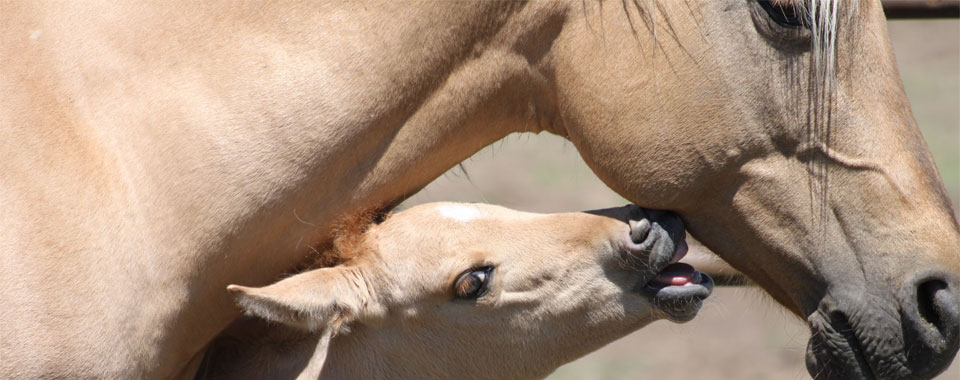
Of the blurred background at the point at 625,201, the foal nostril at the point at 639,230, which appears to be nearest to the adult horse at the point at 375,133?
the foal nostril at the point at 639,230

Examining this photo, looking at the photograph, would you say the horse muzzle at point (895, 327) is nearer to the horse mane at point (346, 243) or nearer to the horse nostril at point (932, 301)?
the horse nostril at point (932, 301)

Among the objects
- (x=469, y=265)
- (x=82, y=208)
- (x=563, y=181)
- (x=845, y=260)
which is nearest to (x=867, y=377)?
(x=845, y=260)

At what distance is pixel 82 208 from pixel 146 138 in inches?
6.7

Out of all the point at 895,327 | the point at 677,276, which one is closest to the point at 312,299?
the point at 677,276

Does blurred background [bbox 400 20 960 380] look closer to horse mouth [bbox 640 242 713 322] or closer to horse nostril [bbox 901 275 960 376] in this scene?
horse mouth [bbox 640 242 713 322]

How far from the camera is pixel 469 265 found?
2449mm

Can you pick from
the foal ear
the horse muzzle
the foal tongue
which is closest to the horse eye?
the horse muzzle

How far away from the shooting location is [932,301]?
1.95 m

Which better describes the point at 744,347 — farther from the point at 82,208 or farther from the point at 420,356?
the point at 82,208

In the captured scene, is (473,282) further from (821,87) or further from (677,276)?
(821,87)

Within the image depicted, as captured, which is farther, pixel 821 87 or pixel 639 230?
pixel 639 230

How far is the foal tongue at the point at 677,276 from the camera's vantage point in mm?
2445

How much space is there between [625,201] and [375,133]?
13.3ft

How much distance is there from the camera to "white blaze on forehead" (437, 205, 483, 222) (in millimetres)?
2551
